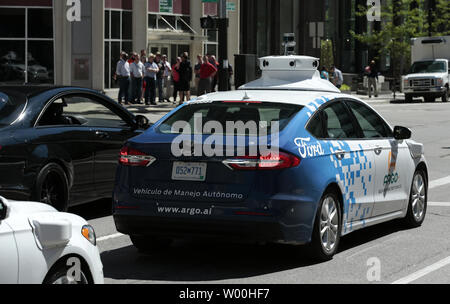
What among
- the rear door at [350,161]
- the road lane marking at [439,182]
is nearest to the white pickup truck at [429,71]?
the road lane marking at [439,182]

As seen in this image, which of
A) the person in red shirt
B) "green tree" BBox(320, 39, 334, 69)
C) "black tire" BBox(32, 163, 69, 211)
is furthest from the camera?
"green tree" BBox(320, 39, 334, 69)

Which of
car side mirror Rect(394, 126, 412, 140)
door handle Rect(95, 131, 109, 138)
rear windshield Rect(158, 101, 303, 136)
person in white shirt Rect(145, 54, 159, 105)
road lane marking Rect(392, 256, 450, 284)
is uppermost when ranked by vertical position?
person in white shirt Rect(145, 54, 159, 105)

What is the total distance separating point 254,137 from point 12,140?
9.06 ft

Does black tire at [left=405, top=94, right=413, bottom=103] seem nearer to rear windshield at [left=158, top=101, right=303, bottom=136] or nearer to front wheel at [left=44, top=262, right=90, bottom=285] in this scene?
rear windshield at [left=158, top=101, right=303, bottom=136]

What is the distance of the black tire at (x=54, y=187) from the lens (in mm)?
9578

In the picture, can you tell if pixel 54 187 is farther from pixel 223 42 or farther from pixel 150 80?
pixel 150 80

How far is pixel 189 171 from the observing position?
766 cm

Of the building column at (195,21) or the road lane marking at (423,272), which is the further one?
the building column at (195,21)

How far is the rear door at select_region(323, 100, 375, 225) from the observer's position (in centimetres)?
833

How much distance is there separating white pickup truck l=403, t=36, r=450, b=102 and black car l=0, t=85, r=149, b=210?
3374 centimetres

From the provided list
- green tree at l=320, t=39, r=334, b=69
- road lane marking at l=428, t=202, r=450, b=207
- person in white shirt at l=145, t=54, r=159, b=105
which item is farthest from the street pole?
green tree at l=320, t=39, r=334, b=69

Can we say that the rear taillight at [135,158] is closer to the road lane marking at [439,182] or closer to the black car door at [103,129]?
the black car door at [103,129]

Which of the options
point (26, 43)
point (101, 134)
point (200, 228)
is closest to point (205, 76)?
point (26, 43)

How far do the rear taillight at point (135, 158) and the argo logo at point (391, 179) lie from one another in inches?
102
